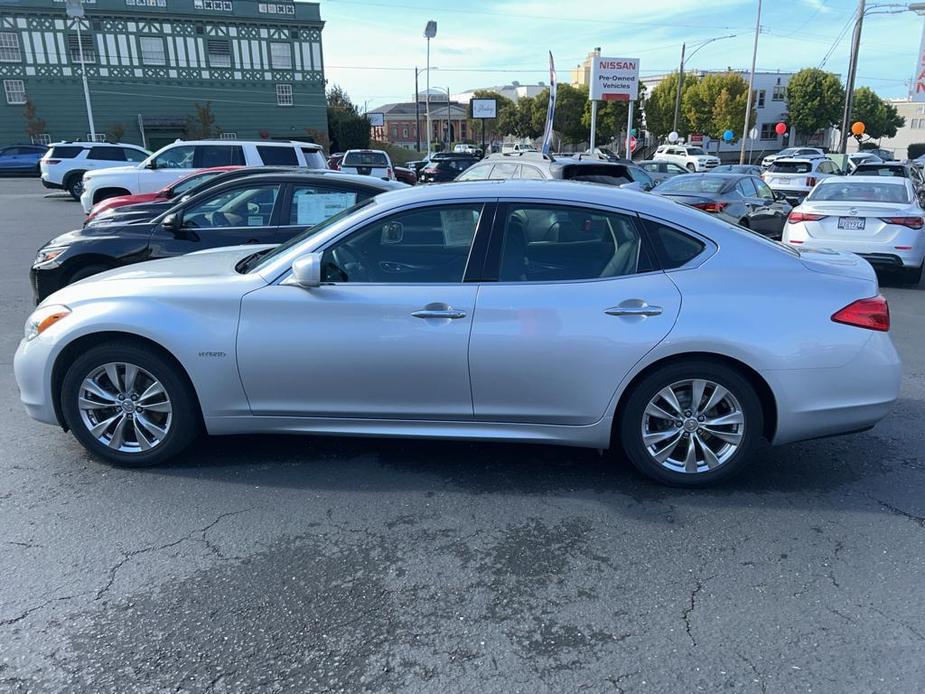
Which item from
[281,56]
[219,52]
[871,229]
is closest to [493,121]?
[281,56]

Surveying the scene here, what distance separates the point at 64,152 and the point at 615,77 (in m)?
20.6

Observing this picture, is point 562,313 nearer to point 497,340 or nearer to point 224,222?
point 497,340

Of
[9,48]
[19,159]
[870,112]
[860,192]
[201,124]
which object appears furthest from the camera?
[870,112]

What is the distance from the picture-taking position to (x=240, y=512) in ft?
12.1

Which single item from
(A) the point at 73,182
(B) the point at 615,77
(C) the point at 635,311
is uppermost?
(B) the point at 615,77

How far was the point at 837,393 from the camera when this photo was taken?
378 centimetres

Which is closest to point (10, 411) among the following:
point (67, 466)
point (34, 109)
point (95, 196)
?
point (67, 466)

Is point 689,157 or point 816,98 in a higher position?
point 816,98

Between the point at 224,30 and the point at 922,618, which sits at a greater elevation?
the point at 224,30

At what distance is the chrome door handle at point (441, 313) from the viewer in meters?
3.77

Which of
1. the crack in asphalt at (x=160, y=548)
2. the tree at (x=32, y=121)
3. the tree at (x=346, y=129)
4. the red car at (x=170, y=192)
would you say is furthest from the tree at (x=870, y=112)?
the crack in asphalt at (x=160, y=548)

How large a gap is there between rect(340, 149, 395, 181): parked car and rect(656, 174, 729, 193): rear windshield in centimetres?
1316

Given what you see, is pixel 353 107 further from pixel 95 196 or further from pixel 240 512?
pixel 240 512

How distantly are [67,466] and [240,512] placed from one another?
129 cm
